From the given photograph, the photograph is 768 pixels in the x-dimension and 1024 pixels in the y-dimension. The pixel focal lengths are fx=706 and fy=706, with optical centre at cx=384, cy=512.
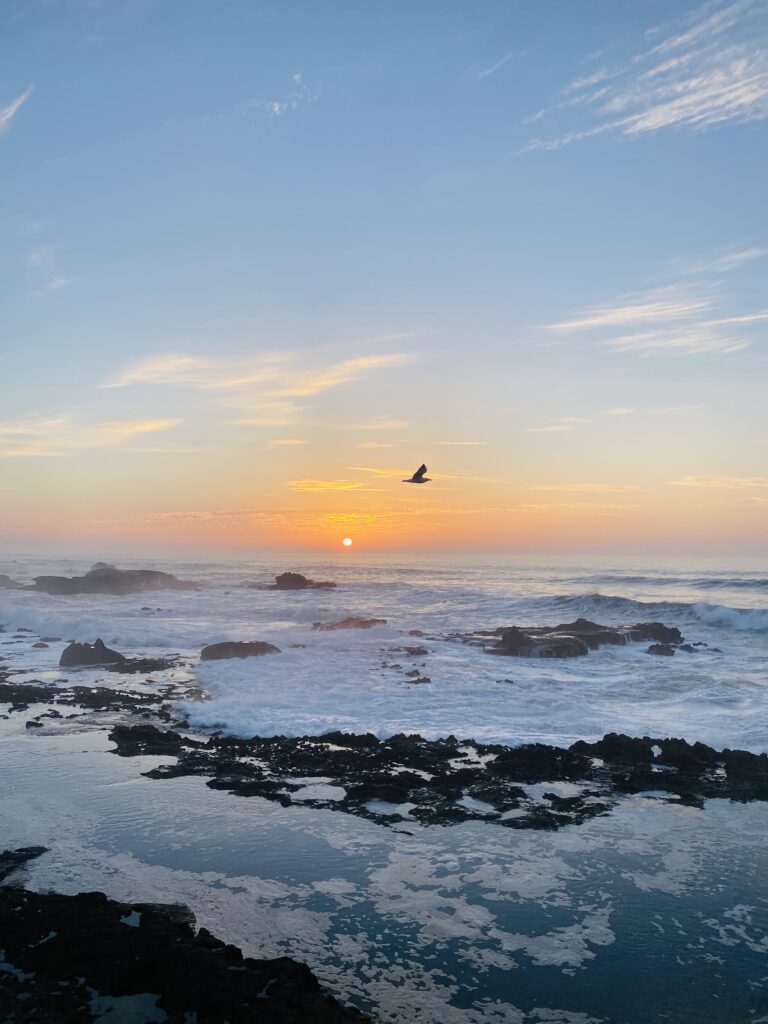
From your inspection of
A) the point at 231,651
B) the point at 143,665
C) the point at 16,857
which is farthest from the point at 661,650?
the point at 16,857

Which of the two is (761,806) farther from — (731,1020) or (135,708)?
(135,708)

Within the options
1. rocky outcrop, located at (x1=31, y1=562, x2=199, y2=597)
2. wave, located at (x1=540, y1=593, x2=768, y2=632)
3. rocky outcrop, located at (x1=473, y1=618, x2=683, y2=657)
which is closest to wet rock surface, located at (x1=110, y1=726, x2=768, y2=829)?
rocky outcrop, located at (x1=473, y1=618, x2=683, y2=657)

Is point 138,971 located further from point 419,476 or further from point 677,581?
point 677,581

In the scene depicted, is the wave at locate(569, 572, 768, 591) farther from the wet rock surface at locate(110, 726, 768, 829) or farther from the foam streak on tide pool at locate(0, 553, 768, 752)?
the wet rock surface at locate(110, 726, 768, 829)

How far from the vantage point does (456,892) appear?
941 cm

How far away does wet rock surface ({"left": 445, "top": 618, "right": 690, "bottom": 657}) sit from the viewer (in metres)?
29.7

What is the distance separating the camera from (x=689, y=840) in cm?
1108

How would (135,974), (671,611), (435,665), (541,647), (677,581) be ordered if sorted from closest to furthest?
(135,974) → (435,665) → (541,647) → (671,611) → (677,581)

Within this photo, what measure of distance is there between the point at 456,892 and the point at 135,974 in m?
4.17

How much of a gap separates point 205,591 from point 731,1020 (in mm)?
60936

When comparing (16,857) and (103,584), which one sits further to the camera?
(103,584)

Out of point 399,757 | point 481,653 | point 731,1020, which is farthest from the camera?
point 481,653

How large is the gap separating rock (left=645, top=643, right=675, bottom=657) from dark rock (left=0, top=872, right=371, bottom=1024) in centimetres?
2568

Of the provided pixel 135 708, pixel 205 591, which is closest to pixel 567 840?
pixel 135 708
